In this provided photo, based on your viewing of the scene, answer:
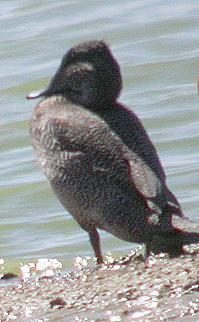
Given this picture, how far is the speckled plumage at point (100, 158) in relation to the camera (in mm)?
9125

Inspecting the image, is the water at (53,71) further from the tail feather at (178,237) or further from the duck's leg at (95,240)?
the tail feather at (178,237)

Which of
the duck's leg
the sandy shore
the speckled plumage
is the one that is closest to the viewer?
the sandy shore

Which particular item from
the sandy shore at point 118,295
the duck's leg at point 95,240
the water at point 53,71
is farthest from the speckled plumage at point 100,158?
the water at point 53,71

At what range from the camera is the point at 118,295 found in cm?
788

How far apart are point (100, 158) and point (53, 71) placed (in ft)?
24.2

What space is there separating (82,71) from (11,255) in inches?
94.6

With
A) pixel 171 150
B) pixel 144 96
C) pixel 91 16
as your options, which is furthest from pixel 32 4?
pixel 171 150

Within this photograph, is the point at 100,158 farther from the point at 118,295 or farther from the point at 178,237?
the point at 118,295

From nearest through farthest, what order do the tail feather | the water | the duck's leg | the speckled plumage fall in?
1. the tail feather
2. the speckled plumage
3. the duck's leg
4. the water

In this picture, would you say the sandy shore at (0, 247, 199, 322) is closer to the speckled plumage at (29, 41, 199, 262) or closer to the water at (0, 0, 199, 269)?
the speckled plumage at (29, 41, 199, 262)

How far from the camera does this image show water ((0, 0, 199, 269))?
12805mm

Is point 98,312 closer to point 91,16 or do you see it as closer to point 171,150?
point 171,150

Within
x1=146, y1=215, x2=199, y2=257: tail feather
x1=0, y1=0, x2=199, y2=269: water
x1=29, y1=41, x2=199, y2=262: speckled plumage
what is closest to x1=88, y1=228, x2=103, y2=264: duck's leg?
x1=29, y1=41, x2=199, y2=262: speckled plumage

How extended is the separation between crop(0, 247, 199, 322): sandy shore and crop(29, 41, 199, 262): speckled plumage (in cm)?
41
